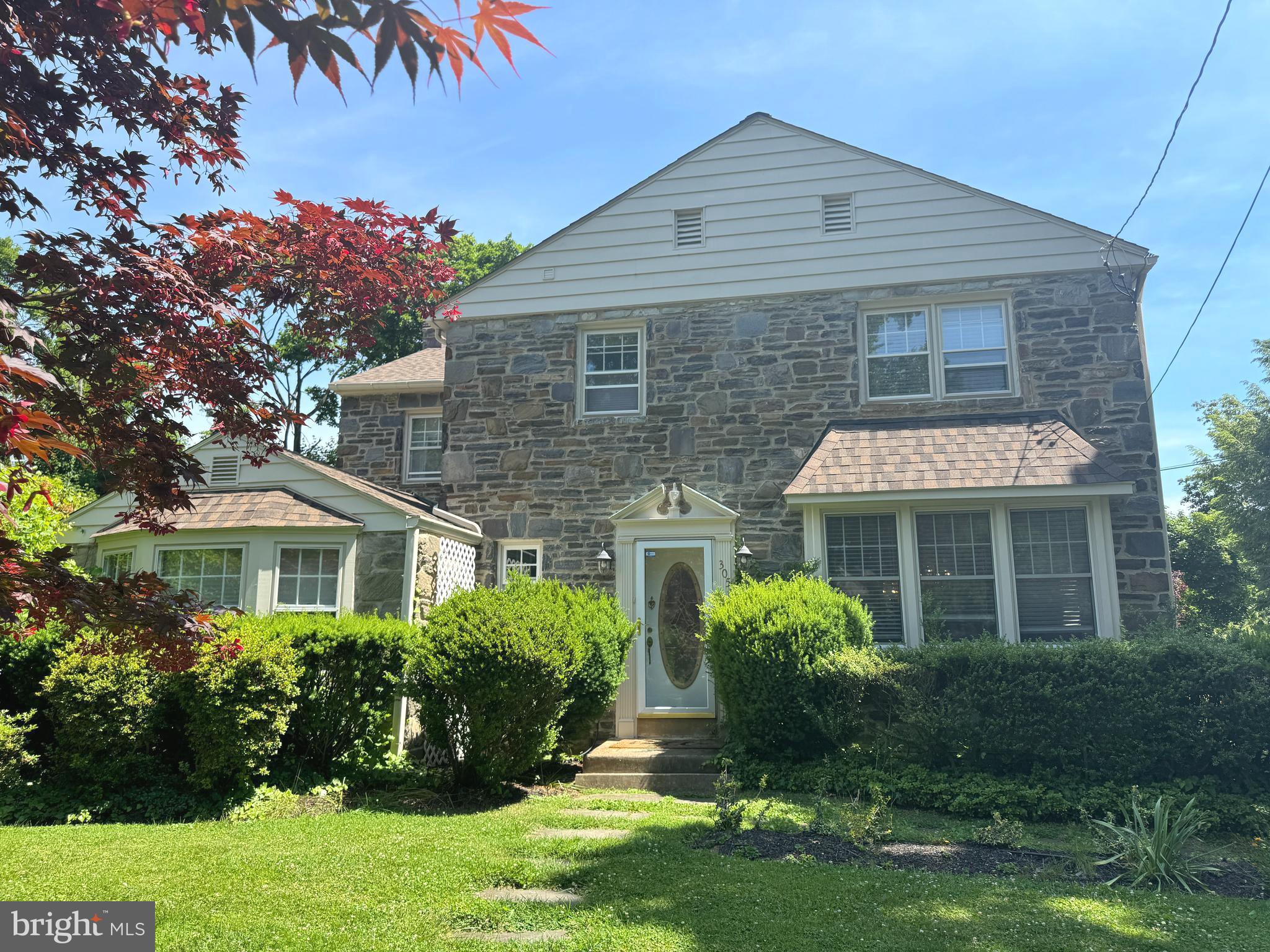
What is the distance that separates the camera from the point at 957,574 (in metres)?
10.0

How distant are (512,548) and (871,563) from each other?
4.69m

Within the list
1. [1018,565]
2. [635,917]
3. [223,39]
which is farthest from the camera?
[1018,565]

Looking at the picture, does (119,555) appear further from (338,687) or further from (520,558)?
(520,558)

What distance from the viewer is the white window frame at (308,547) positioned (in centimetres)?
1027

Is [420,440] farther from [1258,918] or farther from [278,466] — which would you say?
[1258,918]

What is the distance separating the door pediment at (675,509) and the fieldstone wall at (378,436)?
5530 millimetres

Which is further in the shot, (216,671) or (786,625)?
(786,625)

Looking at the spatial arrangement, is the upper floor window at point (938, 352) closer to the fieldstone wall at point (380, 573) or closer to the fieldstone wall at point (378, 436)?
the fieldstone wall at point (380, 573)

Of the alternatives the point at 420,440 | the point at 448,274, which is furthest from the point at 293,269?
the point at 420,440

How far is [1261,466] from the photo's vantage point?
52.0 feet

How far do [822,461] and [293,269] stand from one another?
6988 mm

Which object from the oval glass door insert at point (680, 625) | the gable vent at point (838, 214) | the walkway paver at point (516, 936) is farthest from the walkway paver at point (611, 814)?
→ the gable vent at point (838, 214)

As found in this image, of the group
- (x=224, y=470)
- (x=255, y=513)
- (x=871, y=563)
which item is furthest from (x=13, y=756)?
(x=871, y=563)

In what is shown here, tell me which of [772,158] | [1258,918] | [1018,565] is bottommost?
[1258,918]
